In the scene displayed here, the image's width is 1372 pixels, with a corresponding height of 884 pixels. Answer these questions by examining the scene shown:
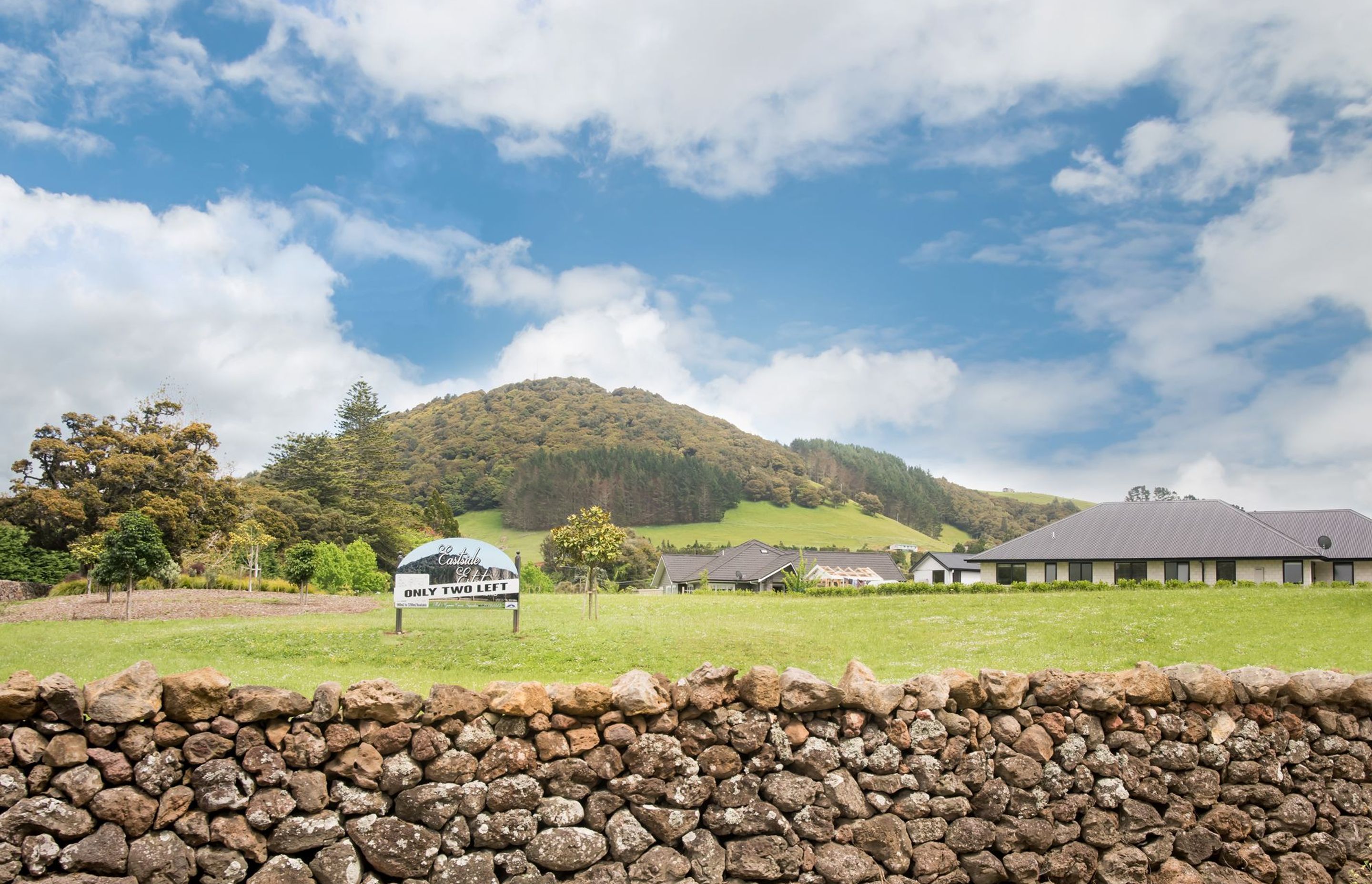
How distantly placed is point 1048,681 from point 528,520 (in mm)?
91574

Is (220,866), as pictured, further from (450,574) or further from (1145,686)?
(450,574)

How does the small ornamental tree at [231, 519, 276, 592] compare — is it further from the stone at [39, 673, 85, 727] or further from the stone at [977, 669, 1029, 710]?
the stone at [977, 669, 1029, 710]

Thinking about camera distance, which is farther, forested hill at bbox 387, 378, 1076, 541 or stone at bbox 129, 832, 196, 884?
forested hill at bbox 387, 378, 1076, 541

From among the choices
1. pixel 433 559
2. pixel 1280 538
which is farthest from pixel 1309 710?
pixel 1280 538

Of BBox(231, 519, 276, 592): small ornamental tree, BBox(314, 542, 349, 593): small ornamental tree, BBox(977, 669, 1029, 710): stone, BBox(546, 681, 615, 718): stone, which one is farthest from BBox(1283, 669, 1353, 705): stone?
BBox(314, 542, 349, 593): small ornamental tree

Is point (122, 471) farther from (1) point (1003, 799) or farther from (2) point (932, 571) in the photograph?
(2) point (932, 571)

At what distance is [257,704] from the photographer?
5320 mm

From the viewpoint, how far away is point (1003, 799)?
6332 mm

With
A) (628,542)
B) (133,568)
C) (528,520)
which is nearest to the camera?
(133,568)

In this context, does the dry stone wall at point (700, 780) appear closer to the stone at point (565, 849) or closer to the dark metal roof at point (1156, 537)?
the stone at point (565, 849)

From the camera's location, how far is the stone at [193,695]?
521cm

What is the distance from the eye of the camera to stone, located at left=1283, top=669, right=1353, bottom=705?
7.11 m

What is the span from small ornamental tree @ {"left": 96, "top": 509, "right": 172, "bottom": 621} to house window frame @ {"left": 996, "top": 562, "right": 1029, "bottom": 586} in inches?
1685

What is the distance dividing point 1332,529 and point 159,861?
57.6 m
